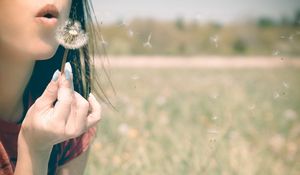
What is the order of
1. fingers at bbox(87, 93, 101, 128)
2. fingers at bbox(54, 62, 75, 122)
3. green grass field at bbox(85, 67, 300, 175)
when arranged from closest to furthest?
fingers at bbox(54, 62, 75, 122)
fingers at bbox(87, 93, 101, 128)
green grass field at bbox(85, 67, 300, 175)

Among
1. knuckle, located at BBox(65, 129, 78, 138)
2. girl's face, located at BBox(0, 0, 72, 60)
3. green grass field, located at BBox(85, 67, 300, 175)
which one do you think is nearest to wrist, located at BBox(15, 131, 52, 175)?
knuckle, located at BBox(65, 129, 78, 138)

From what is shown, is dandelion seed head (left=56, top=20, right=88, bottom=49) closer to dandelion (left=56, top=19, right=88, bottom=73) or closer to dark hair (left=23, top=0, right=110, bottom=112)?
dandelion (left=56, top=19, right=88, bottom=73)

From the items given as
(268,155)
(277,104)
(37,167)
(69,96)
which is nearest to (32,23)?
(69,96)

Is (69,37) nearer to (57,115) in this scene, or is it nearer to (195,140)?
(57,115)

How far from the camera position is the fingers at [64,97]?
1.41m

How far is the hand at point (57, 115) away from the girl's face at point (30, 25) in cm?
9

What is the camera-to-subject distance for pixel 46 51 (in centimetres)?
151

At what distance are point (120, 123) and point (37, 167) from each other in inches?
72.1

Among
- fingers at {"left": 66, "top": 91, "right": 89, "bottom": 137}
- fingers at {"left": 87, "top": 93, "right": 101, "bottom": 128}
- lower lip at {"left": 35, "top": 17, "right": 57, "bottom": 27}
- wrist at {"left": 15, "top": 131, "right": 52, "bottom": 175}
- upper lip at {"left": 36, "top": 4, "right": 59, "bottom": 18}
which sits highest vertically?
upper lip at {"left": 36, "top": 4, "right": 59, "bottom": 18}

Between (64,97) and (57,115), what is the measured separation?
45 millimetres

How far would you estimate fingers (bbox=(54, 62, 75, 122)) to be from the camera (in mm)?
1405

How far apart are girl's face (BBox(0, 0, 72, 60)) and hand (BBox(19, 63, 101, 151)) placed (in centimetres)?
9

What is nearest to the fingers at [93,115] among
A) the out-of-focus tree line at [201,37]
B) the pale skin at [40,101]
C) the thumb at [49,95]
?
the pale skin at [40,101]

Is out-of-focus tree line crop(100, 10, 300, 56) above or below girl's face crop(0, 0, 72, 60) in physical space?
below
